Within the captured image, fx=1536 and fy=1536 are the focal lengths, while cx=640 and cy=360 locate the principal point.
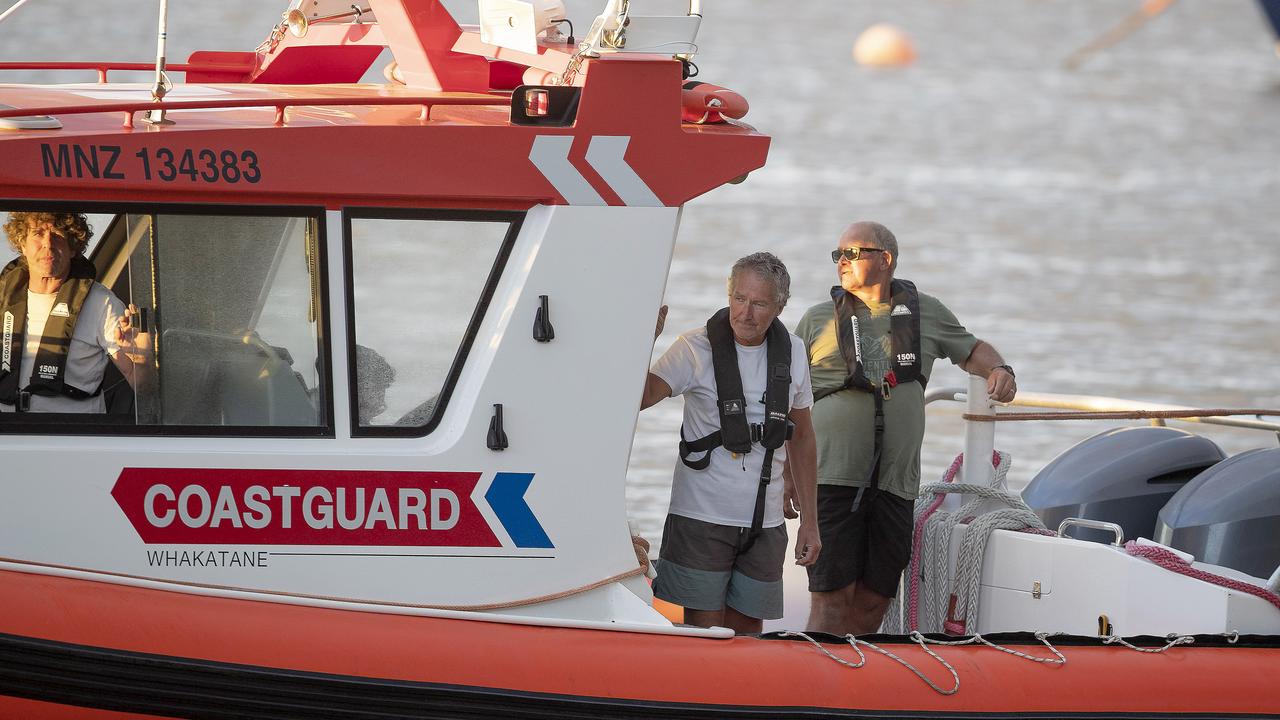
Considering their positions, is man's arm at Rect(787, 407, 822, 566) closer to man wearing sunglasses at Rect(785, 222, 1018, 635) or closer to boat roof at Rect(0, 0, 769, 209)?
man wearing sunglasses at Rect(785, 222, 1018, 635)

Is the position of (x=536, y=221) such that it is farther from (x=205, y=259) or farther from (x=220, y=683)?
(x=220, y=683)

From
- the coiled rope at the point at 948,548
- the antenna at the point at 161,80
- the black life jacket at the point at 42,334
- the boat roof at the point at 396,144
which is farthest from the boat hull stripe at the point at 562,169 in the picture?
the coiled rope at the point at 948,548

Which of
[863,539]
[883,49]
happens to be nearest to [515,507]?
[863,539]

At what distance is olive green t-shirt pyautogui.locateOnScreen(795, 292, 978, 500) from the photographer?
503 centimetres

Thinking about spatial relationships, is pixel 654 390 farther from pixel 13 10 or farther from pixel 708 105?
pixel 13 10

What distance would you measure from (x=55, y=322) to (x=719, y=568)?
1926mm

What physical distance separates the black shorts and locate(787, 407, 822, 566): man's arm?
21.4 inches

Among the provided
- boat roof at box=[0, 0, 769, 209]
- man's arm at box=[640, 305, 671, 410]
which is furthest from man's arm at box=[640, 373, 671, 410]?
boat roof at box=[0, 0, 769, 209]

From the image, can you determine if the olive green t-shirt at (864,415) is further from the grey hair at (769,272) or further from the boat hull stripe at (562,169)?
the boat hull stripe at (562,169)

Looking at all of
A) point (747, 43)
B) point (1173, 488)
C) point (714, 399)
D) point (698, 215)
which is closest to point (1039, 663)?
point (714, 399)

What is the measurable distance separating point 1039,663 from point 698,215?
1480 centimetres

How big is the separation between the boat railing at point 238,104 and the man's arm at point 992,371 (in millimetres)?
1928

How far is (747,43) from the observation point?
133ft

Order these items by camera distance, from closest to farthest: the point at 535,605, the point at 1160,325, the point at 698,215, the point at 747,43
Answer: the point at 535,605 < the point at 1160,325 < the point at 698,215 < the point at 747,43
